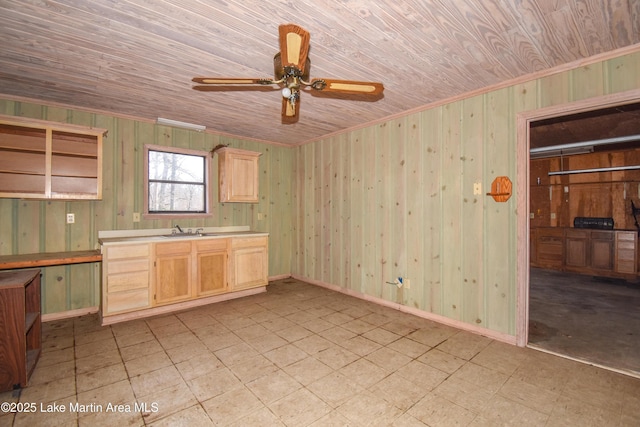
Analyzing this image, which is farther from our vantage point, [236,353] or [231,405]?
[236,353]

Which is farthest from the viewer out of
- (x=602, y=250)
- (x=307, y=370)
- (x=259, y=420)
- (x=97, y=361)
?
(x=602, y=250)

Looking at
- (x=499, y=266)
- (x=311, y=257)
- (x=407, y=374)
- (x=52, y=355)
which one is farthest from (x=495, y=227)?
(x=52, y=355)

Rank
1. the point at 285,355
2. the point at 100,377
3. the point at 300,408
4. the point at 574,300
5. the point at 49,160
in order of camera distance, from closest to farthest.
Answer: the point at 300,408
the point at 100,377
the point at 285,355
the point at 49,160
the point at 574,300

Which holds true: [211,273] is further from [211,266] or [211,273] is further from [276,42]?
[276,42]

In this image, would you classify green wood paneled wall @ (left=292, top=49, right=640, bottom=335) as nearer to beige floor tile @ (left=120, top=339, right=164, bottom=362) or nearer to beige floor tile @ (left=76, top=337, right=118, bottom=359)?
beige floor tile @ (left=120, top=339, right=164, bottom=362)

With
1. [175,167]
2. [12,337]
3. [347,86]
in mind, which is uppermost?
[347,86]

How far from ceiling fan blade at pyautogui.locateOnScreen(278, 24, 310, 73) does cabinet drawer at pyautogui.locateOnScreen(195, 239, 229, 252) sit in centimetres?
290

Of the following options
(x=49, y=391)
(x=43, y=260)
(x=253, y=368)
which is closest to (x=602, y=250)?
(x=253, y=368)

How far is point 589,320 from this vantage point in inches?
134

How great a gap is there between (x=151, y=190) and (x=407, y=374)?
3.98m

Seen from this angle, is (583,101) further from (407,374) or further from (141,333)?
(141,333)

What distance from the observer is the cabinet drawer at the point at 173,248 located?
3.56 metres

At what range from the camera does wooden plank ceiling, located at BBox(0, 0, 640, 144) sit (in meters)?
1.82

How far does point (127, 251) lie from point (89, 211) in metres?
0.88
